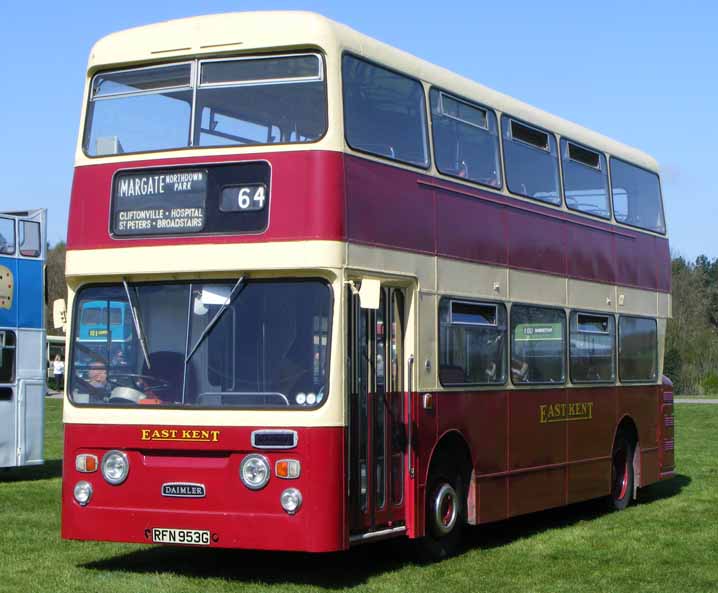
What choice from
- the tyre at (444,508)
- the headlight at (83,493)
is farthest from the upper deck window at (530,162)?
the headlight at (83,493)

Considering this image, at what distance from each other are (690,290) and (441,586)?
77843 millimetres

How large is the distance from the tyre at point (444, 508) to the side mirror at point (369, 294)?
2.43m

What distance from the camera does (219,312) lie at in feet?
38.4

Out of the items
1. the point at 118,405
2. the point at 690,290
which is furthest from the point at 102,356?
the point at 690,290

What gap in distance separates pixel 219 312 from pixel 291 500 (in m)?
1.62

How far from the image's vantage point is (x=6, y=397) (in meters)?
22.4

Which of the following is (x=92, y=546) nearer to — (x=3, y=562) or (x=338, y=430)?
(x=3, y=562)

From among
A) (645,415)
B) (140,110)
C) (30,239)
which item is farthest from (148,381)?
(30,239)

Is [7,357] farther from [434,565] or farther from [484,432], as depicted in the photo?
[434,565]

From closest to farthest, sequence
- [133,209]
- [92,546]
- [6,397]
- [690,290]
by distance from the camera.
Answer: [133,209]
[92,546]
[6,397]
[690,290]

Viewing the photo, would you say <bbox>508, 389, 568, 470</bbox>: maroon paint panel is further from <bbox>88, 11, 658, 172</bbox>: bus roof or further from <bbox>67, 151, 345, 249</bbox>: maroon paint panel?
<bbox>67, 151, 345, 249</bbox>: maroon paint panel

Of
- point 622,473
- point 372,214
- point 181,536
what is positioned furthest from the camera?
point 622,473

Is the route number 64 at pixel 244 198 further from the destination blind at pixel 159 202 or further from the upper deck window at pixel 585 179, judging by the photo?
the upper deck window at pixel 585 179

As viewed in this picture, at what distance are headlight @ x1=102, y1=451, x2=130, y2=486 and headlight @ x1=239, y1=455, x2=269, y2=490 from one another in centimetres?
108
